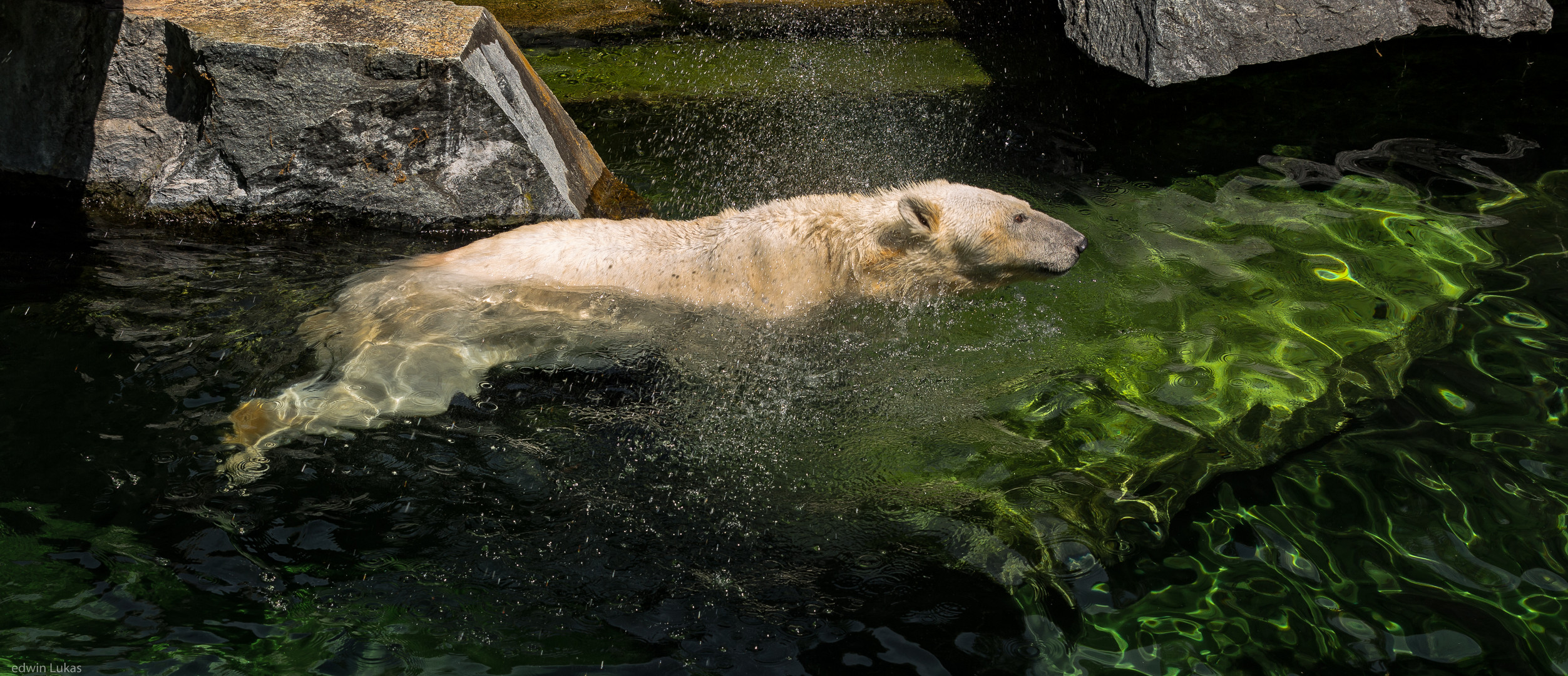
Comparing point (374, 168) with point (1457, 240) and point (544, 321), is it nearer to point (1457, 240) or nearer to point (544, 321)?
point (544, 321)

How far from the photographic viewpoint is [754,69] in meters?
7.45

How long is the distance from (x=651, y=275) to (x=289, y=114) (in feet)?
8.32

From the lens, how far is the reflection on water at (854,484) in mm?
Answer: 2895

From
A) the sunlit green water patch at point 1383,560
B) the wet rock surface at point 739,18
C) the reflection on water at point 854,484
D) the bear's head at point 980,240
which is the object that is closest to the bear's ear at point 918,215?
the bear's head at point 980,240

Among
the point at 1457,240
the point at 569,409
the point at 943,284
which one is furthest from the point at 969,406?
the point at 1457,240

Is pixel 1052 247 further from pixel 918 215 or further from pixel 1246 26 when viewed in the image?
pixel 1246 26

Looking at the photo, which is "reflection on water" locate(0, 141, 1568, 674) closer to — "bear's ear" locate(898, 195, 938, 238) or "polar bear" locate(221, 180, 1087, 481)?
"polar bear" locate(221, 180, 1087, 481)

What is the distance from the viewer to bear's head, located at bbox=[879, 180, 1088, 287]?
4.30 metres

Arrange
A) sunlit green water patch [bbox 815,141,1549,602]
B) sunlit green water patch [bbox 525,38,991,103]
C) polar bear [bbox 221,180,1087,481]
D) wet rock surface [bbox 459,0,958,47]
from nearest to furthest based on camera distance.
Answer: sunlit green water patch [bbox 815,141,1549,602], polar bear [bbox 221,180,1087,481], sunlit green water patch [bbox 525,38,991,103], wet rock surface [bbox 459,0,958,47]

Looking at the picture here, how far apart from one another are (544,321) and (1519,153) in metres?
6.36

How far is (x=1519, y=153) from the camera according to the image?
6000 mm

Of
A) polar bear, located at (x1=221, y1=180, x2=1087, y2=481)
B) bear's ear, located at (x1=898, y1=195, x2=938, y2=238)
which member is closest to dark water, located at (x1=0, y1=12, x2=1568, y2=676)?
polar bear, located at (x1=221, y1=180, x2=1087, y2=481)

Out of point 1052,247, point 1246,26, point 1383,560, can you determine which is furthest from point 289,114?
point 1246,26

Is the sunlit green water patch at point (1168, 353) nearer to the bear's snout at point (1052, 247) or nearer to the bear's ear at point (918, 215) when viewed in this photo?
the bear's snout at point (1052, 247)
